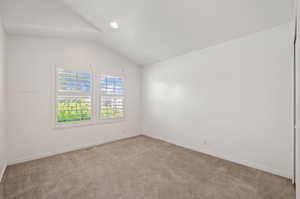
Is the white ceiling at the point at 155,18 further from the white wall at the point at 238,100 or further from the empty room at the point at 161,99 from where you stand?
the white wall at the point at 238,100

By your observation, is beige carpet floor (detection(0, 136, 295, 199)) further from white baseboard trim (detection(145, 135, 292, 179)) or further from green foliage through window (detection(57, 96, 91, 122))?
green foliage through window (detection(57, 96, 91, 122))

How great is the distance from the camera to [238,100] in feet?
9.18

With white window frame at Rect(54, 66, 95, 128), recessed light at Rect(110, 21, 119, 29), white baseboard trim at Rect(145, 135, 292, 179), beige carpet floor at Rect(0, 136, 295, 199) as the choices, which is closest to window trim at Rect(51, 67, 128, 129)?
white window frame at Rect(54, 66, 95, 128)

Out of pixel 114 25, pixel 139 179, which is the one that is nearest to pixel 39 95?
pixel 114 25

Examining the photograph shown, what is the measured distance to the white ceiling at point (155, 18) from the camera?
7.29 feet

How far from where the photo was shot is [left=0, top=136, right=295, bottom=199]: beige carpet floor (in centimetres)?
189

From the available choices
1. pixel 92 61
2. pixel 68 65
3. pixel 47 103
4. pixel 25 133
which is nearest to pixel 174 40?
pixel 92 61

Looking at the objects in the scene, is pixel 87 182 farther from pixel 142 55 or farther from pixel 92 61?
pixel 142 55

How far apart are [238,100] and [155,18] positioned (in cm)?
236

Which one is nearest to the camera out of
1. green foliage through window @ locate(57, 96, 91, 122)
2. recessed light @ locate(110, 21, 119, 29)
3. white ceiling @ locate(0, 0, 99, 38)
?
white ceiling @ locate(0, 0, 99, 38)

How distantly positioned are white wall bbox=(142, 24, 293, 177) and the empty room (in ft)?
0.06

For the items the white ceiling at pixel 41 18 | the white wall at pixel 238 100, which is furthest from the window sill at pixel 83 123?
the white ceiling at pixel 41 18

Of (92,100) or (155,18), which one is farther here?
(92,100)

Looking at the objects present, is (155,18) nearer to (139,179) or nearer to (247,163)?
(139,179)
